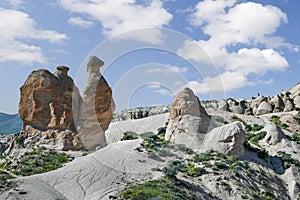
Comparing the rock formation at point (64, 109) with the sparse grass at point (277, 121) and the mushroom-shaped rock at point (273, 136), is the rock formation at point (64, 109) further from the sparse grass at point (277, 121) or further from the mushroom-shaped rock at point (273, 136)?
the sparse grass at point (277, 121)

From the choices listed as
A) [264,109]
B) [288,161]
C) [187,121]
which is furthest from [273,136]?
[264,109]

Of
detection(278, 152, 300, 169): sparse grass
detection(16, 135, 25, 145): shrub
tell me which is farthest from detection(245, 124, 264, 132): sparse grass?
detection(16, 135, 25, 145): shrub

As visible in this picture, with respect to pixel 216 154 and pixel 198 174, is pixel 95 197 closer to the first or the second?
pixel 198 174

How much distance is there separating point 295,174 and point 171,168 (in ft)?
41.6

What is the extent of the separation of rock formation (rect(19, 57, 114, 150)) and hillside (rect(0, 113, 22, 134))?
1813 inches

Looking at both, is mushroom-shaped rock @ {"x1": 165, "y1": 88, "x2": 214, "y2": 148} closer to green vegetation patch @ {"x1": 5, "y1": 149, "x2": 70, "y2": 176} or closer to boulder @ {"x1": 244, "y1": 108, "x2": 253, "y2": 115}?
green vegetation patch @ {"x1": 5, "y1": 149, "x2": 70, "y2": 176}

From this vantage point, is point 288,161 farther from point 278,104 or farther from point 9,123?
point 9,123

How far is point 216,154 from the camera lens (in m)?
30.9

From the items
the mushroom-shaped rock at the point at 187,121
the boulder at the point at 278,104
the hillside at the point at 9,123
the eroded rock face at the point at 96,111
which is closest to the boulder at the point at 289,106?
the boulder at the point at 278,104

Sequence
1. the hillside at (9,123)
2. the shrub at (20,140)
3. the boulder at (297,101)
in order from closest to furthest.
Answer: the shrub at (20,140) → the boulder at (297,101) → the hillside at (9,123)

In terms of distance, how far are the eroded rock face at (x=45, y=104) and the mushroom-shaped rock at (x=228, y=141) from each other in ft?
42.8

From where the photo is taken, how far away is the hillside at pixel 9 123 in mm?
80875

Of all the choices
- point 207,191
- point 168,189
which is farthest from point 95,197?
point 207,191

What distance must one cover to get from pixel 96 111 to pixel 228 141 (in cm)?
1290
